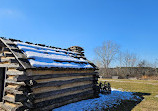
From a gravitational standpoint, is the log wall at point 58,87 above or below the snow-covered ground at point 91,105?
above

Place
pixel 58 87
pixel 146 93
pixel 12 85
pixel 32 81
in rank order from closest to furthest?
pixel 32 81
pixel 12 85
pixel 58 87
pixel 146 93

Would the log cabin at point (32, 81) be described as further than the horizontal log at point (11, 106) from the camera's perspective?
Yes

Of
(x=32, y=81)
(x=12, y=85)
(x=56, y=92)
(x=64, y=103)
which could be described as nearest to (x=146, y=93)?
(x=64, y=103)

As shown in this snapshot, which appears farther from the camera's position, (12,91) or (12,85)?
(12,85)

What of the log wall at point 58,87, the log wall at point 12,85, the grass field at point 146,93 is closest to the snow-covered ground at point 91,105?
the log wall at point 58,87

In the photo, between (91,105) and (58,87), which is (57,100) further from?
(91,105)

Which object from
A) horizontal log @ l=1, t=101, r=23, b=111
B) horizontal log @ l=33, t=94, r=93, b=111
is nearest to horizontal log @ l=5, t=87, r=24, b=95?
horizontal log @ l=1, t=101, r=23, b=111

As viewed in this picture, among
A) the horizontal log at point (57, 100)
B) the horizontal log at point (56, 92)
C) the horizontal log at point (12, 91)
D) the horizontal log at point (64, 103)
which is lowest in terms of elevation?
the horizontal log at point (64, 103)

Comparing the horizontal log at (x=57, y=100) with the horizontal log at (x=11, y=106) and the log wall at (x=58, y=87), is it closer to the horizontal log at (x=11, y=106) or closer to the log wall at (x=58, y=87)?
the log wall at (x=58, y=87)

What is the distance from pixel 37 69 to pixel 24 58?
2.80 ft

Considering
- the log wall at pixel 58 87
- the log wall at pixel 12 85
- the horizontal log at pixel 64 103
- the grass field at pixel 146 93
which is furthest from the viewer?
the grass field at pixel 146 93

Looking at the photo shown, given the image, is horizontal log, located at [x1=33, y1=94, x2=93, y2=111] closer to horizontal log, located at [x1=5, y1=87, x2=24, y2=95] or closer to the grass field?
horizontal log, located at [x1=5, y1=87, x2=24, y2=95]

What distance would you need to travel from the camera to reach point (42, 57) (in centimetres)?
693

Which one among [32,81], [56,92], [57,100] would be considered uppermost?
[32,81]
